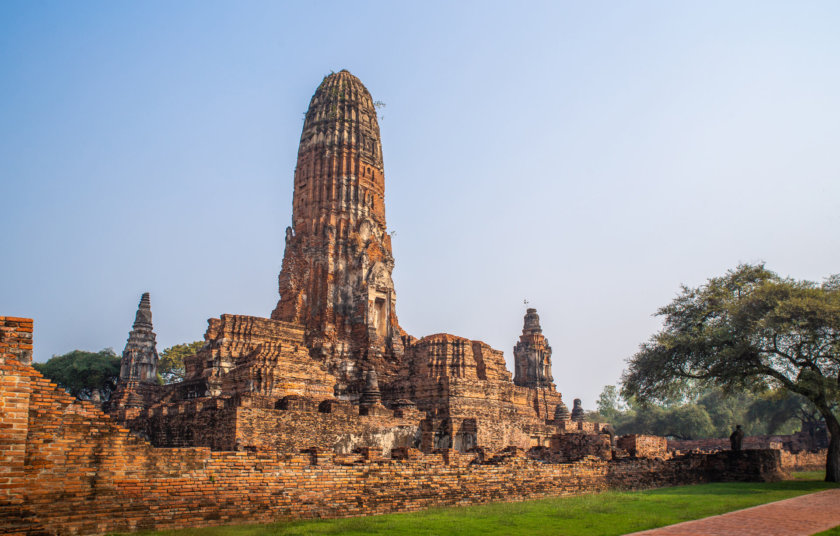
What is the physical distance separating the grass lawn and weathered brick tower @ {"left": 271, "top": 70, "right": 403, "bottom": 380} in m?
17.5

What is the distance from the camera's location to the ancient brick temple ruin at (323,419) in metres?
9.76

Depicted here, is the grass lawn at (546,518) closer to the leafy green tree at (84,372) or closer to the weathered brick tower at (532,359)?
the weathered brick tower at (532,359)

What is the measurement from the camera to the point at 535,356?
5025 centimetres

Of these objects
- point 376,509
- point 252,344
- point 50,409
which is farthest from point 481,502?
point 252,344

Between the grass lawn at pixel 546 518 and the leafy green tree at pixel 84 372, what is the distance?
1622 inches

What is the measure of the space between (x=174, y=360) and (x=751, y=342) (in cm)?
4485

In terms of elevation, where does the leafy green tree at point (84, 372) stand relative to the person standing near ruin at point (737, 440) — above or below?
above

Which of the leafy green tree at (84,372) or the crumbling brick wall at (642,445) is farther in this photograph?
the leafy green tree at (84,372)

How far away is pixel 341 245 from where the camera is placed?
1380 inches

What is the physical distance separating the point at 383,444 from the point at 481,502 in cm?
813

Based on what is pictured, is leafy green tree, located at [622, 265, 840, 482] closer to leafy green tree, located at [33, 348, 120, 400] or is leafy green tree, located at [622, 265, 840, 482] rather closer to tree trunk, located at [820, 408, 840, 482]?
tree trunk, located at [820, 408, 840, 482]

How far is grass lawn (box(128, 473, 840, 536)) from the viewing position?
10.4 meters

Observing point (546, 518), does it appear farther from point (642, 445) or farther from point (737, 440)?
point (642, 445)

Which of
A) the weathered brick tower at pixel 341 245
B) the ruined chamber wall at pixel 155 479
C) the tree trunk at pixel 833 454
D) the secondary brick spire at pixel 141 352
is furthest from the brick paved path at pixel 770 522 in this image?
the secondary brick spire at pixel 141 352
